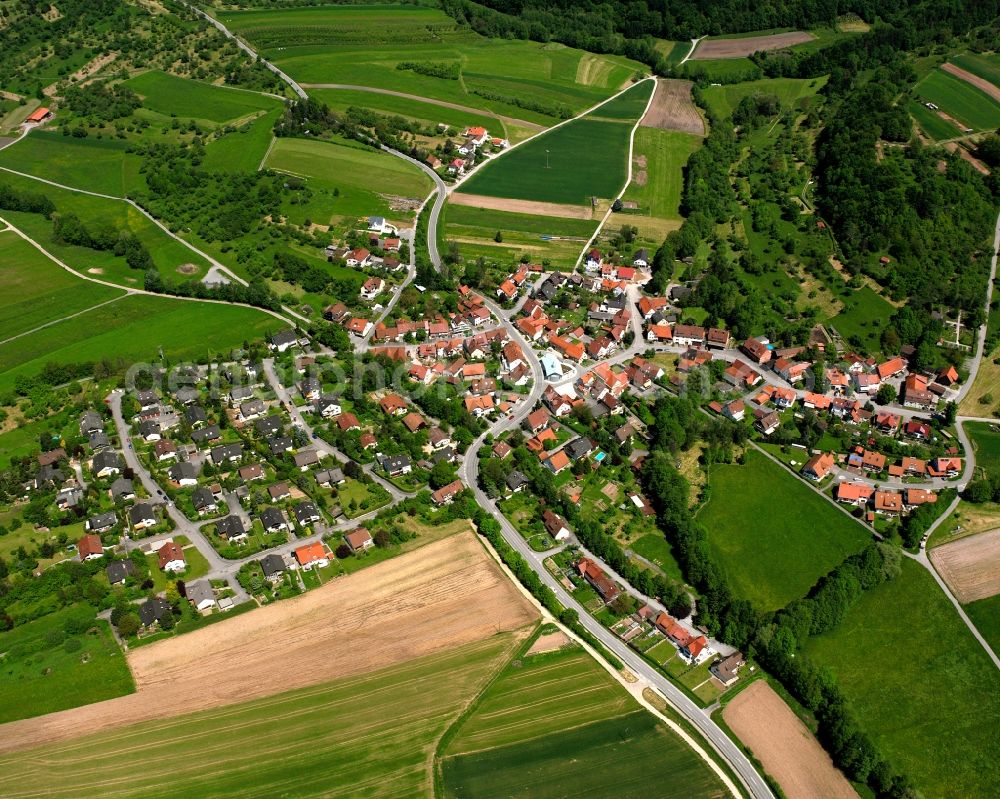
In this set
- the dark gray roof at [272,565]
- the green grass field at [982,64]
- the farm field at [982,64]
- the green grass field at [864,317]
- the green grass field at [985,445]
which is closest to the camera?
the dark gray roof at [272,565]

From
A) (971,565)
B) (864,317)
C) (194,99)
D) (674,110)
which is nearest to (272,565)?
(971,565)

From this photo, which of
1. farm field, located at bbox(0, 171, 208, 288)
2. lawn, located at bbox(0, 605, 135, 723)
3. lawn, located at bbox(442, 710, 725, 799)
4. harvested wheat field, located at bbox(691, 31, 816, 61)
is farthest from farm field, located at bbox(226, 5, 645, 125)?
lawn, located at bbox(442, 710, 725, 799)

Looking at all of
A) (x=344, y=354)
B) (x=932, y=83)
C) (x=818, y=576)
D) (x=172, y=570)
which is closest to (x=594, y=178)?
(x=344, y=354)

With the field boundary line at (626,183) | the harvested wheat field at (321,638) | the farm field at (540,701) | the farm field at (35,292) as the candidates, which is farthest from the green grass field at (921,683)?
the farm field at (35,292)

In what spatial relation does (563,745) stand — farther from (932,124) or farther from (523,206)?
(932,124)

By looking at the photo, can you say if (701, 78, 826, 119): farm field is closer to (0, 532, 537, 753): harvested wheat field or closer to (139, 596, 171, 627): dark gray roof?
(0, 532, 537, 753): harvested wheat field

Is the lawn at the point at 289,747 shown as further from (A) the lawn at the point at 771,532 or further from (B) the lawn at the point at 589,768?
(A) the lawn at the point at 771,532

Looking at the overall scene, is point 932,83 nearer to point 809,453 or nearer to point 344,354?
point 809,453
